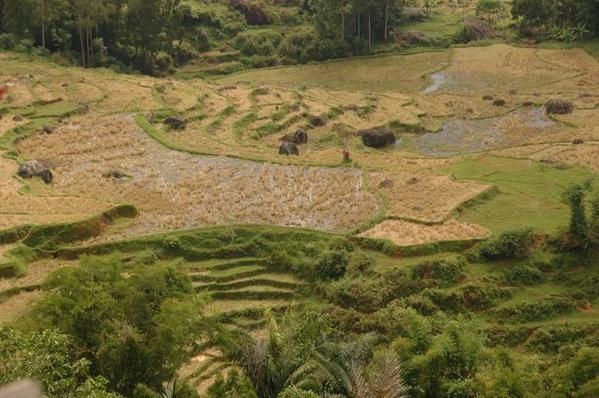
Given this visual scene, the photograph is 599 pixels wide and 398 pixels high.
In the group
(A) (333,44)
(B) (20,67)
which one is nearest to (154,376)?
(B) (20,67)

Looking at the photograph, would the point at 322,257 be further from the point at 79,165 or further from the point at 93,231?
the point at 79,165

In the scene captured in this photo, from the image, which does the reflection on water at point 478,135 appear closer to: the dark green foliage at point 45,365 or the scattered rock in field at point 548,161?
the scattered rock in field at point 548,161

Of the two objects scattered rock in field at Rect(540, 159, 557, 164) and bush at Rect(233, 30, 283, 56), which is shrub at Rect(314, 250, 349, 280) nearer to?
scattered rock in field at Rect(540, 159, 557, 164)

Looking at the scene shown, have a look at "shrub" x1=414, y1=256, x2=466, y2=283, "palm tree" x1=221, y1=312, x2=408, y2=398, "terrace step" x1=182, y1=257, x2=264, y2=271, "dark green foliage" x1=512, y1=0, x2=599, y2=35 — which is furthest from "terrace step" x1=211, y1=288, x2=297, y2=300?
"dark green foliage" x1=512, y1=0, x2=599, y2=35

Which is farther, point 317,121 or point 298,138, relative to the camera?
point 317,121

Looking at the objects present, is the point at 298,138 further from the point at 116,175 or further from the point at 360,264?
the point at 360,264

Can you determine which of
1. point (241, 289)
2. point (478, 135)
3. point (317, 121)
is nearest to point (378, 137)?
point (317, 121)

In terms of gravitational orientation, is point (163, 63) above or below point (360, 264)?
above
